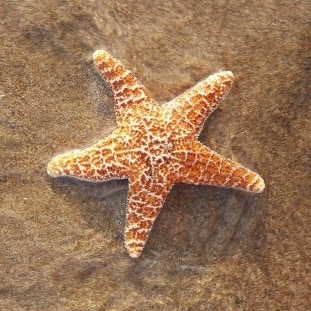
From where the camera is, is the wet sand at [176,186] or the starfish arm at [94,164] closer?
the starfish arm at [94,164]

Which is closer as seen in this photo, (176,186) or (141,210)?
(141,210)

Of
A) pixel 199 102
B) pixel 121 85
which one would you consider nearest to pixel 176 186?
pixel 199 102

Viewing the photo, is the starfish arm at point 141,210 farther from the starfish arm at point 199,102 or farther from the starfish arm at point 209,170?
the starfish arm at point 199,102

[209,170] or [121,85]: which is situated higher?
[121,85]

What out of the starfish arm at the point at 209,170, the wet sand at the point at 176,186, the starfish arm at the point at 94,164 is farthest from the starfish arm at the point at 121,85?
the starfish arm at the point at 209,170

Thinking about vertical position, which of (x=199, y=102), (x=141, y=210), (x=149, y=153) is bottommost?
(x=141, y=210)

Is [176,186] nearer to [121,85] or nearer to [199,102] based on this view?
[199,102]

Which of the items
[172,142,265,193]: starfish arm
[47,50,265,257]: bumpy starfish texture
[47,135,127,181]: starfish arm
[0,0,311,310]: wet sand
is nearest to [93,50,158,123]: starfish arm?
[47,50,265,257]: bumpy starfish texture
